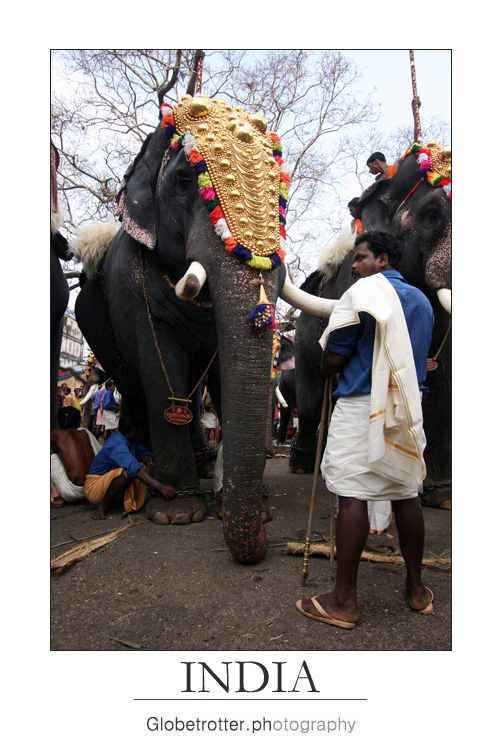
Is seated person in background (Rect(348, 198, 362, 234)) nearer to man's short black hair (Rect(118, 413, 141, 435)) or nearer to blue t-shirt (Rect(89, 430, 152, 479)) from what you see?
man's short black hair (Rect(118, 413, 141, 435))

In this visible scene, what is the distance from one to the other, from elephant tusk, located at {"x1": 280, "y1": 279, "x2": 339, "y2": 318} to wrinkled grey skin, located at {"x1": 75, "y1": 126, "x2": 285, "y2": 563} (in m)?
0.09

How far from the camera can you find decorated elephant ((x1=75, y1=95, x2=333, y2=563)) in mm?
2605

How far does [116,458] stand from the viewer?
4.02m

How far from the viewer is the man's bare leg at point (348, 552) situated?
2.10 m

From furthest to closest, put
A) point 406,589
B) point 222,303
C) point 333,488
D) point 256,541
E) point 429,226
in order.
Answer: point 429,226
point 222,303
point 256,541
point 406,589
point 333,488

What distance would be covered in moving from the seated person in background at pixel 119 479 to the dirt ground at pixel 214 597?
35cm

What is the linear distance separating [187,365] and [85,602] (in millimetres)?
1969

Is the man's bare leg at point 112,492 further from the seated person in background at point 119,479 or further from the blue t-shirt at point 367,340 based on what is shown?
the blue t-shirt at point 367,340

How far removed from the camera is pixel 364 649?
200 centimetres

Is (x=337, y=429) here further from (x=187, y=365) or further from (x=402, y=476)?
(x=187, y=365)

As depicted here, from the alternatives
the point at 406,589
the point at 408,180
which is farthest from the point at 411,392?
the point at 408,180

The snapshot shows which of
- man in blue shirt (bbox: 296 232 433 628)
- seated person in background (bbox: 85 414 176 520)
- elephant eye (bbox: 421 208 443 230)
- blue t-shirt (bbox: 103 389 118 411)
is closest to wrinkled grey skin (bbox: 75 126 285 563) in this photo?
seated person in background (bbox: 85 414 176 520)

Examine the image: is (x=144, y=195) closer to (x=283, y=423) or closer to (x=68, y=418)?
(x=68, y=418)

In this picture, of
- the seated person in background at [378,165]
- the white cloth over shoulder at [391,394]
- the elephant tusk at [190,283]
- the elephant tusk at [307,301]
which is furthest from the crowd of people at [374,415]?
the seated person in background at [378,165]
